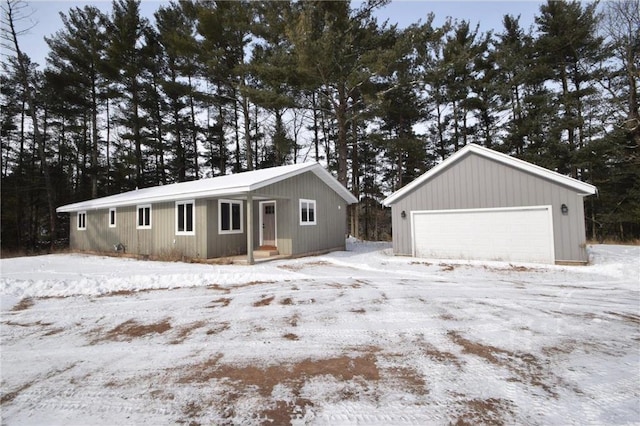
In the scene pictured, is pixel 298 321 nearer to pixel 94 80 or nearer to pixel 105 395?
pixel 105 395

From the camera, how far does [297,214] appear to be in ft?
38.0

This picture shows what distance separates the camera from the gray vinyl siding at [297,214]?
11.2 m

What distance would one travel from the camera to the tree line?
15391mm

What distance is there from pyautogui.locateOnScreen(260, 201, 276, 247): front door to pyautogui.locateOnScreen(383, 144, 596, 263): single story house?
4.43 meters

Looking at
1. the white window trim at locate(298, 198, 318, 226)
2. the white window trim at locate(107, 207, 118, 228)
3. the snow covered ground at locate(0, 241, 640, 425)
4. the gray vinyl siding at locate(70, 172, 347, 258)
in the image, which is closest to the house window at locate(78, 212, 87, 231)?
the gray vinyl siding at locate(70, 172, 347, 258)

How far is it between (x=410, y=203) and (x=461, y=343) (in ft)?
27.5

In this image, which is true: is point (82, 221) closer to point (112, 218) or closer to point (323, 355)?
point (112, 218)

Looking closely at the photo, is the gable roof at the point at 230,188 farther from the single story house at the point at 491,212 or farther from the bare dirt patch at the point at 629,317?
the bare dirt patch at the point at 629,317

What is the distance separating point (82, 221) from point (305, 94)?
1363 cm

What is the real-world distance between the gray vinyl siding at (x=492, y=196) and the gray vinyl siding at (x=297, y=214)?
3.02 m

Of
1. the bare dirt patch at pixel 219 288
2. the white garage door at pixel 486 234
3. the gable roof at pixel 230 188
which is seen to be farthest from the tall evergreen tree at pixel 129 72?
the white garage door at pixel 486 234

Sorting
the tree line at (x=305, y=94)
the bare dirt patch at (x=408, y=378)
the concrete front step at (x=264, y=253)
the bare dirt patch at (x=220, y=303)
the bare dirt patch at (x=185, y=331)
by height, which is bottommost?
the bare dirt patch at (x=408, y=378)

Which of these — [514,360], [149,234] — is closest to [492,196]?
[514,360]

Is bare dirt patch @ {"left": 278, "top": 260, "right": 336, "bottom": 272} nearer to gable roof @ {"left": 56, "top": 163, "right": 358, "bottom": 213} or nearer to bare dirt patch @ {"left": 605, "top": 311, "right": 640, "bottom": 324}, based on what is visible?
gable roof @ {"left": 56, "top": 163, "right": 358, "bottom": 213}
